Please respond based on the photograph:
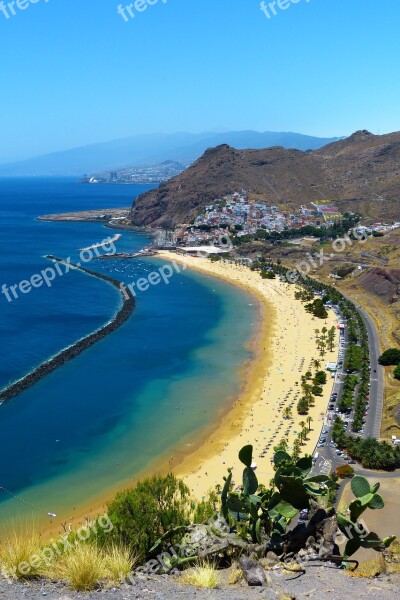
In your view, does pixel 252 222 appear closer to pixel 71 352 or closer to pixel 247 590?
pixel 71 352

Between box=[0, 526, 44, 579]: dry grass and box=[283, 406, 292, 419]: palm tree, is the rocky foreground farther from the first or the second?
box=[283, 406, 292, 419]: palm tree

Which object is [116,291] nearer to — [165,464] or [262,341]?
[262,341]

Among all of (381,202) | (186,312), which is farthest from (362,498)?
(381,202)

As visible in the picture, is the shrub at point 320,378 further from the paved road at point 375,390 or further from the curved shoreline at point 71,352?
the curved shoreline at point 71,352

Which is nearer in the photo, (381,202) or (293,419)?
(293,419)

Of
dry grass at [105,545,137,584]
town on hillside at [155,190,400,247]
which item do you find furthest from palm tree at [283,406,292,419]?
town on hillside at [155,190,400,247]

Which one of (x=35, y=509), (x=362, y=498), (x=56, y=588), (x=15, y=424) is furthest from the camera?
(x=15, y=424)
